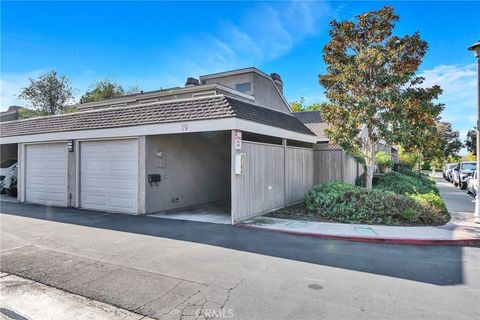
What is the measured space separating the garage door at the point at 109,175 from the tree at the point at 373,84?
7666 millimetres

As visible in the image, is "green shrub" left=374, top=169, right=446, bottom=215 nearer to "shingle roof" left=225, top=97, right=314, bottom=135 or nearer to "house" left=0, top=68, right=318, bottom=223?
"house" left=0, top=68, right=318, bottom=223

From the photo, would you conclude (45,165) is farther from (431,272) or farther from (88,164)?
(431,272)

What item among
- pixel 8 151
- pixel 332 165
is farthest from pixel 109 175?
pixel 8 151

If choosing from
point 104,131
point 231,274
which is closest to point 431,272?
point 231,274

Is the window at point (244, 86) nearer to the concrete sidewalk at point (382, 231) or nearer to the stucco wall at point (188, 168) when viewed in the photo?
the stucco wall at point (188, 168)

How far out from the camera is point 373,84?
36.4 ft

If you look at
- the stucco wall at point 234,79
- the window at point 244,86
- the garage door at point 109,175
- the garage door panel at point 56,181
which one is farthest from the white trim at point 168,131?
the stucco wall at point 234,79

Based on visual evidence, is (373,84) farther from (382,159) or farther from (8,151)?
(8,151)

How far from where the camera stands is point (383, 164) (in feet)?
66.1

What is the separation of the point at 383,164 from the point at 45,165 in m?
19.2

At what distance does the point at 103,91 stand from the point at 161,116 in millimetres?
29841

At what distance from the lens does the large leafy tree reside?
35.6 meters

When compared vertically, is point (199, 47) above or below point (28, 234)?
above

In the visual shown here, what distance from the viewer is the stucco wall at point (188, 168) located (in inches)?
422
